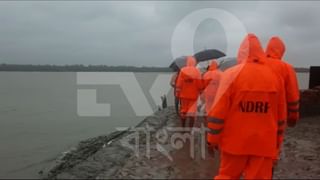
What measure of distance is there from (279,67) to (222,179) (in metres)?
1.68

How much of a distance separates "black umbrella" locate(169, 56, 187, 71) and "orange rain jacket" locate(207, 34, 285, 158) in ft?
23.5

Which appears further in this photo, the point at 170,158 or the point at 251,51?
the point at 170,158

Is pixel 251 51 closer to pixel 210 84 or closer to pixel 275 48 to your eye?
pixel 275 48

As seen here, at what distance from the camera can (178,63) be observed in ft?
42.1

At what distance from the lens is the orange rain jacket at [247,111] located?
16.7 feet

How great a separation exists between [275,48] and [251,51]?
Result: 1.50m

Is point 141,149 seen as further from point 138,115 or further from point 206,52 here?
point 138,115

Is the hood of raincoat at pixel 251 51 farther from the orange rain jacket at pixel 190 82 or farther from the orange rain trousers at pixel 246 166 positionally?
the orange rain jacket at pixel 190 82

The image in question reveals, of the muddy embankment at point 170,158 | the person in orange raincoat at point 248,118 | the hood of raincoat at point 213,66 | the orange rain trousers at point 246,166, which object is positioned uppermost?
the hood of raincoat at point 213,66

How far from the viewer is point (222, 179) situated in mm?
5266

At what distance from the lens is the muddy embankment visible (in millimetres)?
8250

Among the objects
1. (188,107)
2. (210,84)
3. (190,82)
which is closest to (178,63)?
(210,84)

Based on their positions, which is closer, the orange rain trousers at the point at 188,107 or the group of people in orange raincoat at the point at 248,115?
the group of people in orange raincoat at the point at 248,115

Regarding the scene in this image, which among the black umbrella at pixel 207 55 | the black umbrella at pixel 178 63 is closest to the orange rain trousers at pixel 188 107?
the black umbrella at pixel 178 63
